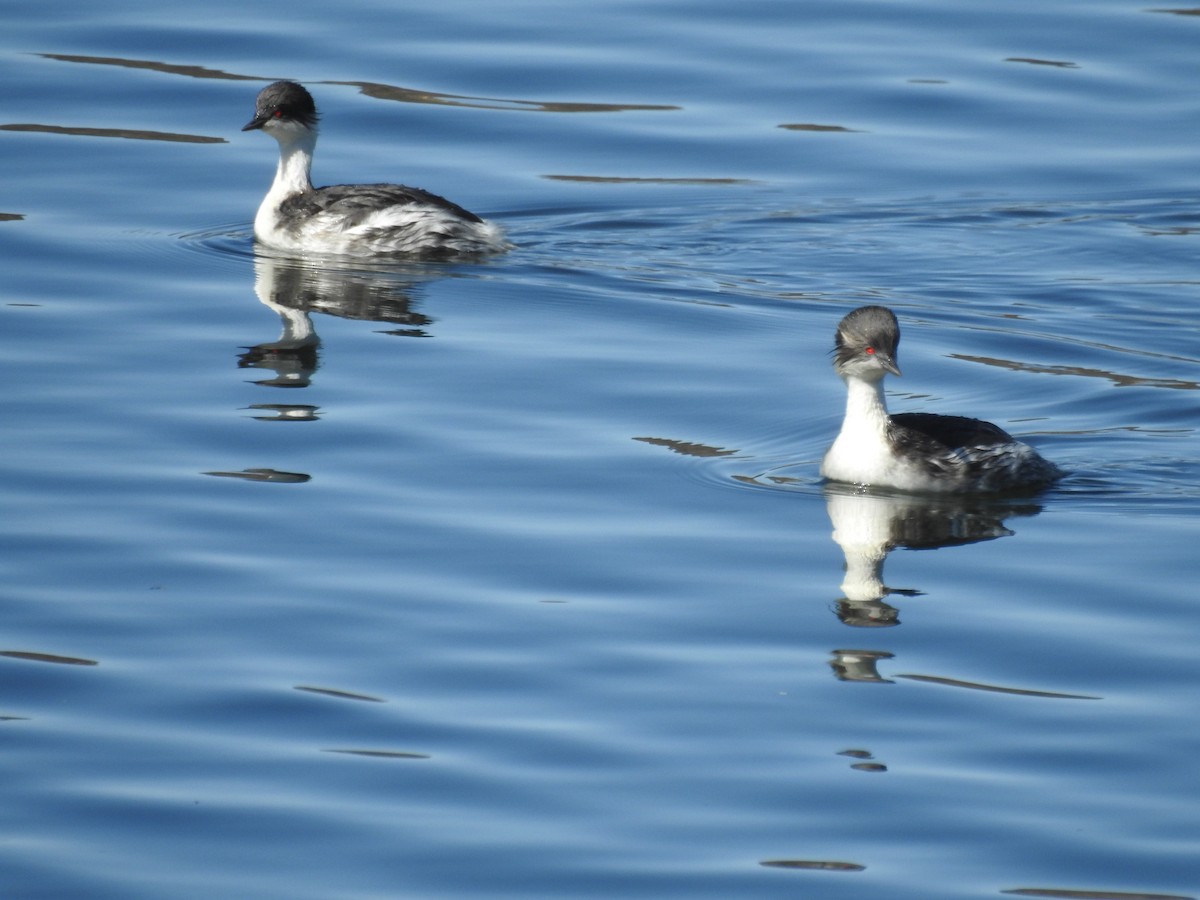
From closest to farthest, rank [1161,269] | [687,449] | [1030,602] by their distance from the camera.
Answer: [1030,602], [687,449], [1161,269]

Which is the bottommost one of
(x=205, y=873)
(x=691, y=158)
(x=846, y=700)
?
(x=205, y=873)

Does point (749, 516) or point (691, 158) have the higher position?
point (691, 158)

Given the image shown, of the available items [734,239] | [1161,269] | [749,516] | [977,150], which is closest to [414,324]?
[734,239]

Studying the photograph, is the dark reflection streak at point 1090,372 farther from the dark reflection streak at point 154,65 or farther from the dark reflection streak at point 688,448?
the dark reflection streak at point 154,65

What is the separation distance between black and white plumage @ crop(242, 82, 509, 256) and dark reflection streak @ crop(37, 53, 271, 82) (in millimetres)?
3687

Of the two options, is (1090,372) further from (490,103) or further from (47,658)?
(490,103)

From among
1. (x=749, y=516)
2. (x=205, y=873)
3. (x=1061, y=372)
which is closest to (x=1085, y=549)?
(x=749, y=516)

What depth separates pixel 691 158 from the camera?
18.5 m

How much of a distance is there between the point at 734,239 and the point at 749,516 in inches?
243

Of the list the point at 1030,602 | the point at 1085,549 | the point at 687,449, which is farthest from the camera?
the point at 687,449

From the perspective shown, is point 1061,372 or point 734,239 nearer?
point 1061,372

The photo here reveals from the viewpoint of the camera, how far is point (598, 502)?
1055 cm

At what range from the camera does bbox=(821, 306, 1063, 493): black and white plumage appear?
11039 mm

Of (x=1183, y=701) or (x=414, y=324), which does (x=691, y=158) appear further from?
(x=1183, y=701)
